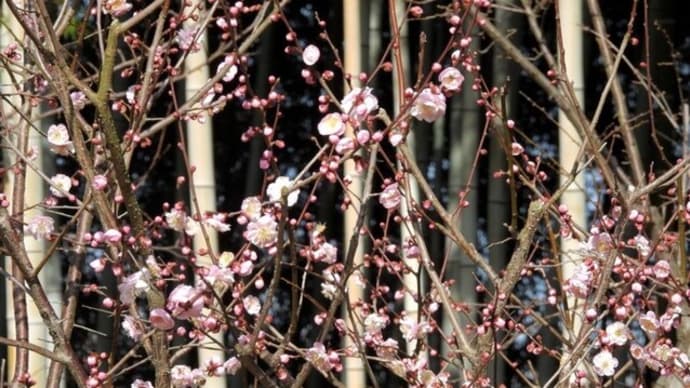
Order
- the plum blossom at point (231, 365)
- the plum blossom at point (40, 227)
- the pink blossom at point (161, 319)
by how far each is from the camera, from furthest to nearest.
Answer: the plum blossom at point (40, 227)
the plum blossom at point (231, 365)
the pink blossom at point (161, 319)

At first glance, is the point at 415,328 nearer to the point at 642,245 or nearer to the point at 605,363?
the point at 605,363

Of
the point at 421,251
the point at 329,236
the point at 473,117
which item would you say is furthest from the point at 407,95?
the point at 329,236

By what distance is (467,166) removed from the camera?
137 inches

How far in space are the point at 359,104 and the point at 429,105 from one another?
0.10m

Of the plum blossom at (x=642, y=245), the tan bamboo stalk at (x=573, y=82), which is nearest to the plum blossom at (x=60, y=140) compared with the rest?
the plum blossom at (x=642, y=245)

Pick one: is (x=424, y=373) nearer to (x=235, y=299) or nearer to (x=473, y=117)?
(x=235, y=299)

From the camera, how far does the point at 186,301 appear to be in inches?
57.2

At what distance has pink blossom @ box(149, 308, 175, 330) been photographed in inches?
57.1

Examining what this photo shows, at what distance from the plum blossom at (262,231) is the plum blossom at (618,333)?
0.61m

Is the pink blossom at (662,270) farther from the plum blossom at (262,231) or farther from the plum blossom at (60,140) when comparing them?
the plum blossom at (60,140)

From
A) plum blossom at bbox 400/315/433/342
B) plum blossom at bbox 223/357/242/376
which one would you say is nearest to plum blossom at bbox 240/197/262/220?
plum blossom at bbox 223/357/242/376

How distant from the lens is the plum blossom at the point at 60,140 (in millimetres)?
1783

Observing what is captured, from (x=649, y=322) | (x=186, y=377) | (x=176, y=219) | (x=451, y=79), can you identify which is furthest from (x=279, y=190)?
(x=649, y=322)

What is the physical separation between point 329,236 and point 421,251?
8.75 feet
